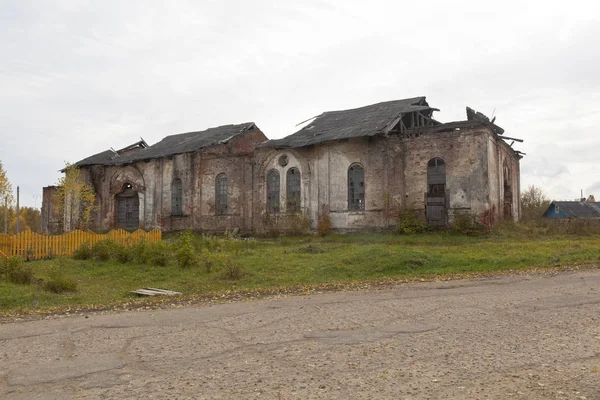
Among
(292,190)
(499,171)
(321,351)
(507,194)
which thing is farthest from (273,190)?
(321,351)

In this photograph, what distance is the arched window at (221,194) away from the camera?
29109 millimetres

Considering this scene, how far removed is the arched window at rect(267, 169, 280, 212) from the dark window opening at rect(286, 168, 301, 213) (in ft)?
2.46

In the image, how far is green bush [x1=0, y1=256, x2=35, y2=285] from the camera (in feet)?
39.1

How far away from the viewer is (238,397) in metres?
3.98

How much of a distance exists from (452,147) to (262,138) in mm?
14280

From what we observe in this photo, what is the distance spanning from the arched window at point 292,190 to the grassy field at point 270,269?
699 cm

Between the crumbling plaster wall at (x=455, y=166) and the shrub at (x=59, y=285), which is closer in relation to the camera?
the shrub at (x=59, y=285)

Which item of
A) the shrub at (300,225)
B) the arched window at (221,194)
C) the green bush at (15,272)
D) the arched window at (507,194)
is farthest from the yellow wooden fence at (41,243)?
the arched window at (507,194)

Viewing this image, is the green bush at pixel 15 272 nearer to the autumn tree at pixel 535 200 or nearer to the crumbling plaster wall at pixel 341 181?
the crumbling plaster wall at pixel 341 181

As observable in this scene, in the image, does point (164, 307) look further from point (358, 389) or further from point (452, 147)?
point (452, 147)

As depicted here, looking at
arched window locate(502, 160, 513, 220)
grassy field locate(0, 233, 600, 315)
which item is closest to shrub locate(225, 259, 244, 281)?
grassy field locate(0, 233, 600, 315)

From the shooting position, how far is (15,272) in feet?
39.3

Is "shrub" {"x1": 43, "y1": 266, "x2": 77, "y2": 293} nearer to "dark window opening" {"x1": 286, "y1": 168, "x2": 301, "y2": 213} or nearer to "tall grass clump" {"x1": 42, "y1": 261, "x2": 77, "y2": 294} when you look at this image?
"tall grass clump" {"x1": 42, "y1": 261, "x2": 77, "y2": 294}

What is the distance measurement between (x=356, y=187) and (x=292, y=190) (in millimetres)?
3770
